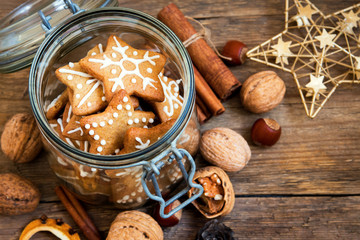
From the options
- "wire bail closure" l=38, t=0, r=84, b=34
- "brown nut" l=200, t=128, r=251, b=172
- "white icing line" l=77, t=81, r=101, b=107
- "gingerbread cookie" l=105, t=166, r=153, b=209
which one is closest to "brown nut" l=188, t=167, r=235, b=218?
"brown nut" l=200, t=128, r=251, b=172

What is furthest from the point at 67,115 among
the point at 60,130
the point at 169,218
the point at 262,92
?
the point at 262,92

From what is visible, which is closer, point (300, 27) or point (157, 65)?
point (157, 65)

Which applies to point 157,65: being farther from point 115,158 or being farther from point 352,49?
point 352,49

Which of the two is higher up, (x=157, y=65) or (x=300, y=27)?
(x=157, y=65)

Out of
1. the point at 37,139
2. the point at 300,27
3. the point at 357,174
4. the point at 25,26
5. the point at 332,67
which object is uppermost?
the point at 25,26

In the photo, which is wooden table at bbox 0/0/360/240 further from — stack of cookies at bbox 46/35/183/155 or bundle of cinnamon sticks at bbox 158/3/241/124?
stack of cookies at bbox 46/35/183/155

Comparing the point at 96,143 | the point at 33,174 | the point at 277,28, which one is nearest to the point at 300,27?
the point at 277,28
